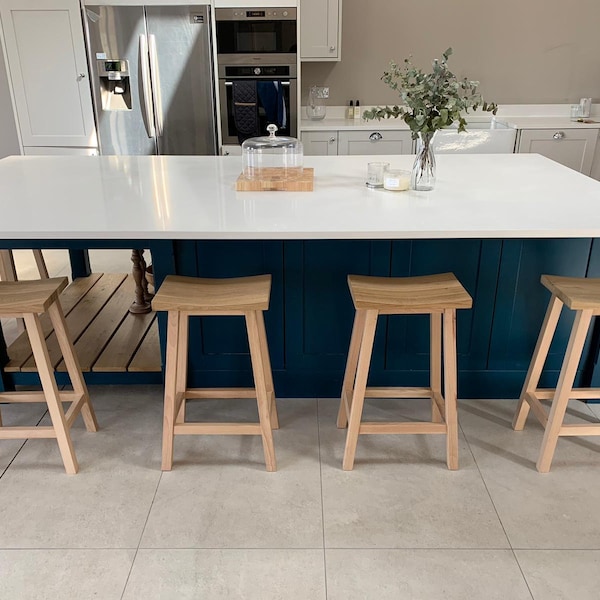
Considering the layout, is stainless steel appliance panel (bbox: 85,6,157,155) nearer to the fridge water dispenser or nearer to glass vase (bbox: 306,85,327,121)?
the fridge water dispenser

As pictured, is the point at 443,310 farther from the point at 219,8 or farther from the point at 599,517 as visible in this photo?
the point at 219,8

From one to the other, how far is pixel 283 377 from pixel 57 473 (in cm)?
96

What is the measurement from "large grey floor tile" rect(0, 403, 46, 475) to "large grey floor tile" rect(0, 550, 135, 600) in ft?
1.90

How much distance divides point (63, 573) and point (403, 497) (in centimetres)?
110

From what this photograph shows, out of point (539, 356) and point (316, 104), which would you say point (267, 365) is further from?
point (316, 104)

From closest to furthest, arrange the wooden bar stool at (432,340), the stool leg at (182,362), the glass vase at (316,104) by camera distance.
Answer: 1. the wooden bar stool at (432,340)
2. the stool leg at (182,362)
3. the glass vase at (316,104)

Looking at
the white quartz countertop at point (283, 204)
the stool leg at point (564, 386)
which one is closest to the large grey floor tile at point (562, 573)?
the stool leg at point (564, 386)

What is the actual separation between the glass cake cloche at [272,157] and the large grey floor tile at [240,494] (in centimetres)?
106

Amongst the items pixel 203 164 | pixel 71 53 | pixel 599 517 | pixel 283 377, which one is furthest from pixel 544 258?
pixel 71 53

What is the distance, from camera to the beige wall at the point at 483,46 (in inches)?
192

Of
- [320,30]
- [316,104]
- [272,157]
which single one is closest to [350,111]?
[316,104]

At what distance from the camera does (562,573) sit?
180 cm

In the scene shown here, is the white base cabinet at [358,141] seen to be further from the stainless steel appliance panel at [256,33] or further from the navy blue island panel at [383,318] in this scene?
the navy blue island panel at [383,318]

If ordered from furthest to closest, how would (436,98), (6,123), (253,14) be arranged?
1. (6,123)
2. (253,14)
3. (436,98)
